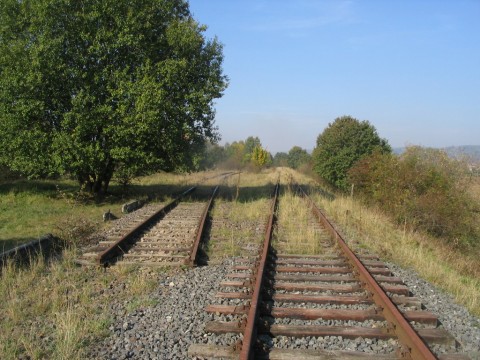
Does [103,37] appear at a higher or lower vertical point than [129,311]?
higher

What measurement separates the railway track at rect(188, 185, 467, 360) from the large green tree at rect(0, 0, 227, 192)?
30.7 feet

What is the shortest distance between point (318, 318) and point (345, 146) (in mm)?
28235

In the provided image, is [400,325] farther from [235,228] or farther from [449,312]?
[235,228]

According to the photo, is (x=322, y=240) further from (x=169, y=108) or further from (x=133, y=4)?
(x=133, y=4)

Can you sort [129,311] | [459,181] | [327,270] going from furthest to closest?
[459,181]
[327,270]
[129,311]

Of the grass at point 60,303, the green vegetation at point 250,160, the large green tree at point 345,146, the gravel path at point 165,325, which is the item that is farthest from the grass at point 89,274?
the green vegetation at point 250,160

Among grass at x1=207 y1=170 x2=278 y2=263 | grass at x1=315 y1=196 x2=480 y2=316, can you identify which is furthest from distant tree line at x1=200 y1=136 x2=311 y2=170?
grass at x1=315 y1=196 x2=480 y2=316

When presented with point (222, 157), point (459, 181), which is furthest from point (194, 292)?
point (222, 157)

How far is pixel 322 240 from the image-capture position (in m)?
10.7

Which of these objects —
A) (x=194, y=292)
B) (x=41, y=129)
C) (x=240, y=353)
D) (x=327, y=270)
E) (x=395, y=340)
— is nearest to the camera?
(x=240, y=353)

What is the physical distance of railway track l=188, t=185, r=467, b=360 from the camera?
457 centimetres

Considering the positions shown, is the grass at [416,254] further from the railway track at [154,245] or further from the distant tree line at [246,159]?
the distant tree line at [246,159]

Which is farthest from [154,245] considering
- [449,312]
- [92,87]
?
[92,87]

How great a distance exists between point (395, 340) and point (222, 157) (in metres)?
91.5
